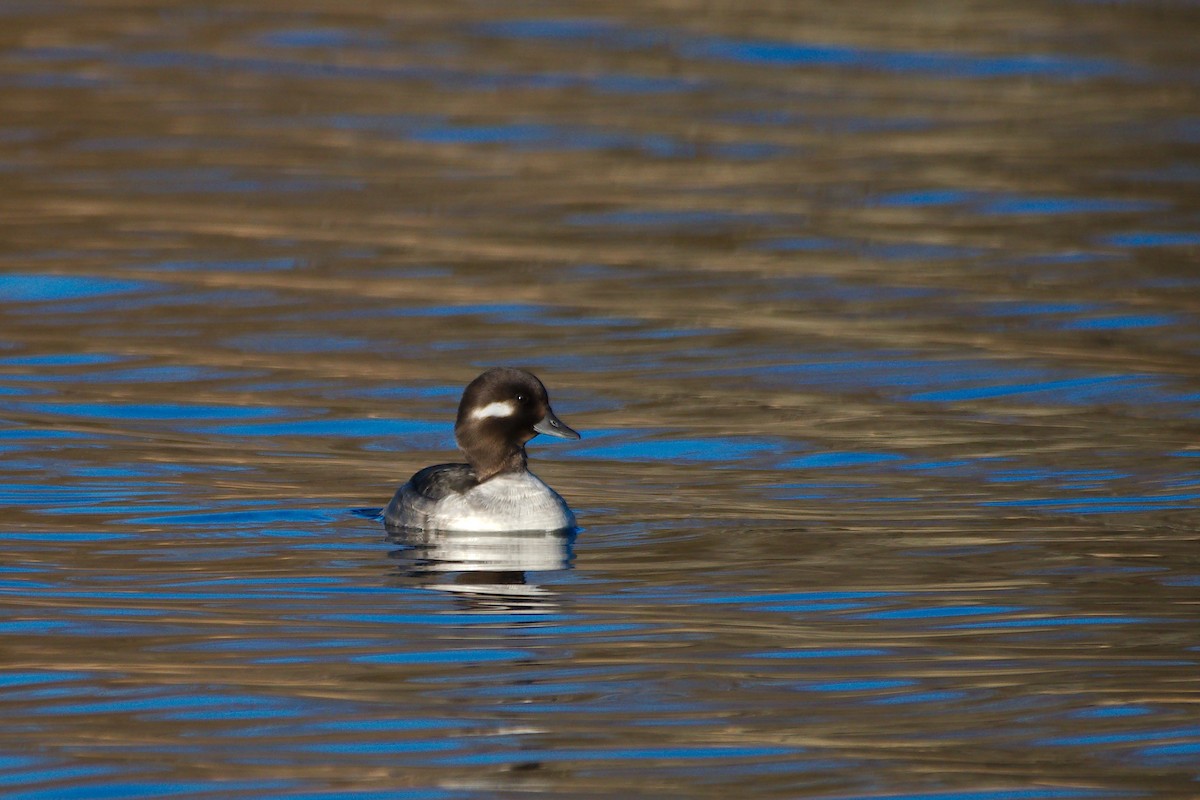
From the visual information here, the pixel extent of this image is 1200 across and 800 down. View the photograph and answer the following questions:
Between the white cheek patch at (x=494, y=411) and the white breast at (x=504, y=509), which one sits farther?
the white cheek patch at (x=494, y=411)

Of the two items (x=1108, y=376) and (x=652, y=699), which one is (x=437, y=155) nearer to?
(x=1108, y=376)

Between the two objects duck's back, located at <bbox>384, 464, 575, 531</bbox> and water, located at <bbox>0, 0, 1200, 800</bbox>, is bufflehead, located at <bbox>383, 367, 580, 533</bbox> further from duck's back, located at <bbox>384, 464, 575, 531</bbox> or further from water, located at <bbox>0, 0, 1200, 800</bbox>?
water, located at <bbox>0, 0, 1200, 800</bbox>

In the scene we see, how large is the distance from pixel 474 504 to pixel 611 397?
334cm

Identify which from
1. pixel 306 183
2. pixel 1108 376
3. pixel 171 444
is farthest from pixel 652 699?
pixel 306 183

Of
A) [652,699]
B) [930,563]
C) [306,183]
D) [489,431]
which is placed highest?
[306,183]

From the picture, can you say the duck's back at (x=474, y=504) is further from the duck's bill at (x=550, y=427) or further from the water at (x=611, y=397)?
the duck's bill at (x=550, y=427)

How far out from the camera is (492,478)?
455 inches

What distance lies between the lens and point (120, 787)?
290 inches

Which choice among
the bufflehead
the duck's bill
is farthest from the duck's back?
the duck's bill

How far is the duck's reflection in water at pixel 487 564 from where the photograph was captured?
390 inches

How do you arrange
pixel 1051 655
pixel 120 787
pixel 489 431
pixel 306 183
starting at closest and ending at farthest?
pixel 120 787
pixel 1051 655
pixel 489 431
pixel 306 183

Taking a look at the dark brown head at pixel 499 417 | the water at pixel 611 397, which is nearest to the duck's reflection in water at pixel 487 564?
the water at pixel 611 397

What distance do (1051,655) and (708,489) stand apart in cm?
351

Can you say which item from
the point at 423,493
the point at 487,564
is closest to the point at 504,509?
the point at 423,493
